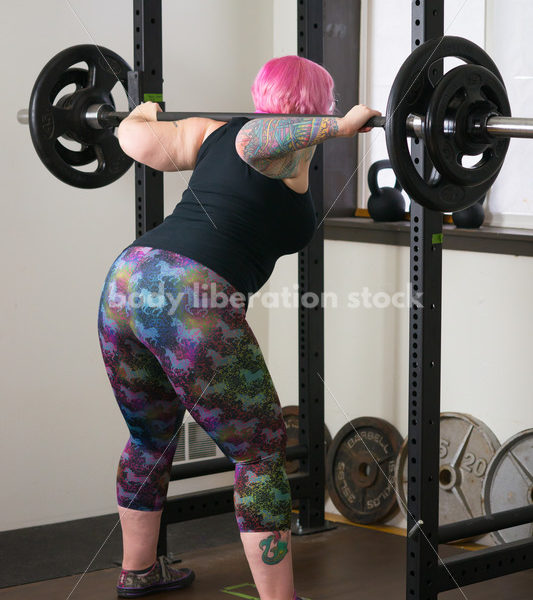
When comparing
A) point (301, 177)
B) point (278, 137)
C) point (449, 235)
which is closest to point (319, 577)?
point (449, 235)

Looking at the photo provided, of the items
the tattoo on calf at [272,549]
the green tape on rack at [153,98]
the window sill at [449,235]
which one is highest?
the green tape on rack at [153,98]

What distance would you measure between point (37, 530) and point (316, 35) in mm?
1727

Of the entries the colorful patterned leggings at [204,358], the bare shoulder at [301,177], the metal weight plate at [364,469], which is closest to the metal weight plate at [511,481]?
the metal weight plate at [364,469]

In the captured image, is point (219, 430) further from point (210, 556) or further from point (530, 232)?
point (530, 232)

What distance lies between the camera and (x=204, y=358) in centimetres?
179

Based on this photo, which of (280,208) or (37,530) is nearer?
(280,208)

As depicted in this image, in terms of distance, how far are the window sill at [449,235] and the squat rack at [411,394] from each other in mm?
254

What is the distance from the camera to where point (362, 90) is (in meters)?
3.15

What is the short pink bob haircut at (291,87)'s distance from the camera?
1775 millimetres

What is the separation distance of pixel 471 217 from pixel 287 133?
1.21m

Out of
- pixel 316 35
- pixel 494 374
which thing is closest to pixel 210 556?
pixel 494 374

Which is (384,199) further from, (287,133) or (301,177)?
(287,133)

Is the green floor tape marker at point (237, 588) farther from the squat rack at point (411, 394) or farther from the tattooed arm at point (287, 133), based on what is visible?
the tattooed arm at point (287, 133)

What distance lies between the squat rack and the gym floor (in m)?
0.14
